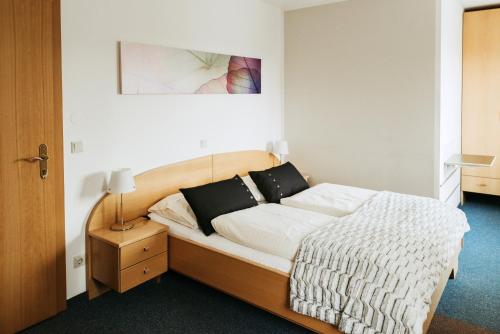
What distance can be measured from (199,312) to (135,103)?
158cm

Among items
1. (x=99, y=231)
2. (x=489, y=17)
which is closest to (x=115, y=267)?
(x=99, y=231)

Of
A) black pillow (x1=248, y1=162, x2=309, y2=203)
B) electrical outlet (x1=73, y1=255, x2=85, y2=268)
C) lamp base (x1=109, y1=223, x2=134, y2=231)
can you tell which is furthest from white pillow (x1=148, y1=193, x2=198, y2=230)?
black pillow (x1=248, y1=162, x2=309, y2=203)

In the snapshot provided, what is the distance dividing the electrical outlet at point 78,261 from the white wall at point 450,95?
3185 millimetres

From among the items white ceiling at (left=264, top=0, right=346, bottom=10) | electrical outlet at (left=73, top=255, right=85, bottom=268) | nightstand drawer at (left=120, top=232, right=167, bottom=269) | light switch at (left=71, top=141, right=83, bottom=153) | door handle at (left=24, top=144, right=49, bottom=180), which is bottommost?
electrical outlet at (left=73, top=255, right=85, bottom=268)

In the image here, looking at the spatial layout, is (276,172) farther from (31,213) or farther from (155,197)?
(31,213)

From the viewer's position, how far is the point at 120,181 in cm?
270

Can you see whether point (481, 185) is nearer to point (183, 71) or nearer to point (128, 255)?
point (183, 71)

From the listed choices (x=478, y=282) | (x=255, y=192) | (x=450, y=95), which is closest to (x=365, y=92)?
(x=450, y=95)

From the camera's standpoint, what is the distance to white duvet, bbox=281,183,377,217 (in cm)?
316

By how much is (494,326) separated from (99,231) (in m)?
2.62

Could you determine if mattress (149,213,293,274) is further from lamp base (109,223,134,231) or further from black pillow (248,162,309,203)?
black pillow (248,162,309,203)

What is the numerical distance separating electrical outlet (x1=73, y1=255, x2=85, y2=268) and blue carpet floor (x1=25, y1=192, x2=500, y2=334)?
23cm

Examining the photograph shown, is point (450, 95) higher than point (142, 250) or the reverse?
higher

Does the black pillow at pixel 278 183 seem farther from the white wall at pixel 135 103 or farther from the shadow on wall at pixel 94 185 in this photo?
the shadow on wall at pixel 94 185
